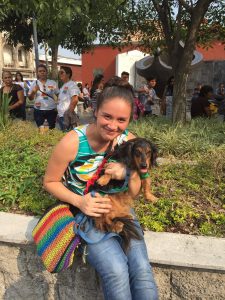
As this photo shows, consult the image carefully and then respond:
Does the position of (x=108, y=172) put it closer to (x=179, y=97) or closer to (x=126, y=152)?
(x=126, y=152)

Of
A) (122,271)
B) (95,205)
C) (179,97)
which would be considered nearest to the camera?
(122,271)

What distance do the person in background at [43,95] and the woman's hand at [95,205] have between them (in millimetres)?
5430

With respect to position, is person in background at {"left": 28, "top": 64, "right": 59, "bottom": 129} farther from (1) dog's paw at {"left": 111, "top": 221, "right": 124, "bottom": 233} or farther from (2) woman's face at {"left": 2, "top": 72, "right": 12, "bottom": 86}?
(1) dog's paw at {"left": 111, "top": 221, "right": 124, "bottom": 233}

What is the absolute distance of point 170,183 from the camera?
346cm

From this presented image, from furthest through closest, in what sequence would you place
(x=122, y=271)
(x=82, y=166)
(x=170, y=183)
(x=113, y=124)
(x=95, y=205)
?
(x=170, y=183) < (x=82, y=166) < (x=113, y=124) < (x=95, y=205) < (x=122, y=271)

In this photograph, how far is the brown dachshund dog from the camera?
2.23 m

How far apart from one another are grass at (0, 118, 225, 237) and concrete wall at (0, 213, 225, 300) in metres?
0.28

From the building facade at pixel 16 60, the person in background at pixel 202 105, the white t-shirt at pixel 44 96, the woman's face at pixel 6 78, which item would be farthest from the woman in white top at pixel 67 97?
the building facade at pixel 16 60

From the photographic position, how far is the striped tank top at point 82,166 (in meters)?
2.37

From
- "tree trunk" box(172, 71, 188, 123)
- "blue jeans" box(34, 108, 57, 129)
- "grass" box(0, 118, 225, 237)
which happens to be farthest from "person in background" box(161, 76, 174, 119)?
"grass" box(0, 118, 225, 237)

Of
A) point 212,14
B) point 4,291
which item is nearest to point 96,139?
point 4,291

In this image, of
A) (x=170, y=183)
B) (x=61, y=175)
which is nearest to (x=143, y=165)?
(x=61, y=175)

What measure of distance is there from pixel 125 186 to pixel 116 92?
1.97 ft

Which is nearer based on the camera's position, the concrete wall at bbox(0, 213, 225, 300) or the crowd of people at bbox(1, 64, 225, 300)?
the crowd of people at bbox(1, 64, 225, 300)
